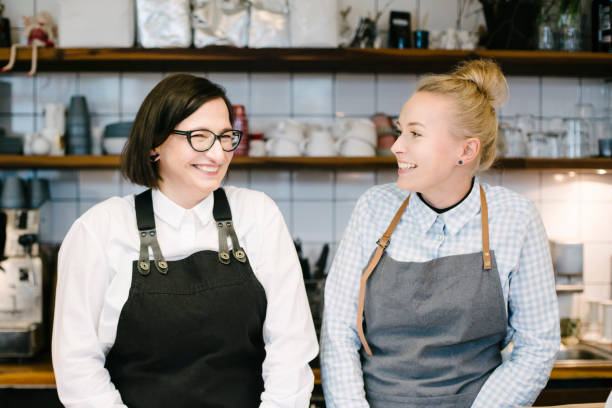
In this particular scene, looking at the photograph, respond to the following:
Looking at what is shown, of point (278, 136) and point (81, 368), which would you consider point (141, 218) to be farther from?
point (278, 136)

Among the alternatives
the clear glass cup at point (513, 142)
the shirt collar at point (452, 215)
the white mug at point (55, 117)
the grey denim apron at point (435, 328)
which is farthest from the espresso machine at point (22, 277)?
the clear glass cup at point (513, 142)

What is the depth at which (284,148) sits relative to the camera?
90.0 inches

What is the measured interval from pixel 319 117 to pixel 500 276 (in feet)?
4.64

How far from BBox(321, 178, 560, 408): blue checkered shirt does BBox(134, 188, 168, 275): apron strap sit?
432 mm

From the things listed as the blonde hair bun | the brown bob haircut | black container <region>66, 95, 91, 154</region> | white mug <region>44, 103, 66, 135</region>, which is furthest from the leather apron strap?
white mug <region>44, 103, 66, 135</region>

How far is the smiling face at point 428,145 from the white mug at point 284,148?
94 centimetres

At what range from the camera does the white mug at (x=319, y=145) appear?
2.28 meters

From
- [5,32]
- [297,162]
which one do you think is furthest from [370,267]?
[5,32]

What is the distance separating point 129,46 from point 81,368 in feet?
4.61

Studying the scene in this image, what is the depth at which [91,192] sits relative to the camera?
2553 millimetres

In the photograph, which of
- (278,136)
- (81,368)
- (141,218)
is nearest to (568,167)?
(278,136)

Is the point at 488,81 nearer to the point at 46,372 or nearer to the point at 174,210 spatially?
the point at 174,210

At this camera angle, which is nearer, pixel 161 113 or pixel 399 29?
pixel 161 113

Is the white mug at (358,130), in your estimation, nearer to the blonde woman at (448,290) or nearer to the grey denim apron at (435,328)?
the blonde woman at (448,290)
